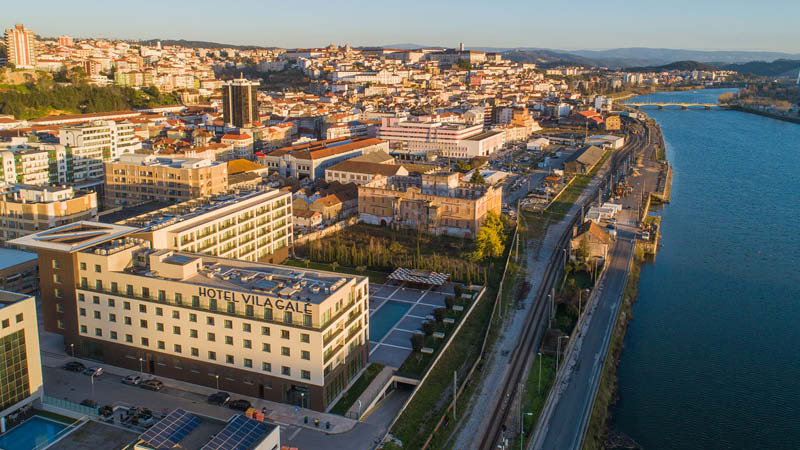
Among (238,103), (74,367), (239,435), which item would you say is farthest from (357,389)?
(238,103)

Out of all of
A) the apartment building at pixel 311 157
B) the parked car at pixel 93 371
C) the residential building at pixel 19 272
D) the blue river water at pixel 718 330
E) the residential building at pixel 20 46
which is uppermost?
the residential building at pixel 20 46

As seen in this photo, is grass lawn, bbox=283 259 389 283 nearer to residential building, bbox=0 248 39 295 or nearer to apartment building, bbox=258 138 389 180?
residential building, bbox=0 248 39 295

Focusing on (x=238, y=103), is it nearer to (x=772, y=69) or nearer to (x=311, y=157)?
(x=311, y=157)

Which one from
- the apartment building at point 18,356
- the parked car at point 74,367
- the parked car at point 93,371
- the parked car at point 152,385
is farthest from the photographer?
the parked car at point 74,367

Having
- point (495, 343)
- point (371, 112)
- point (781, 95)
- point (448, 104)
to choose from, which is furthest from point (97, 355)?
point (781, 95)

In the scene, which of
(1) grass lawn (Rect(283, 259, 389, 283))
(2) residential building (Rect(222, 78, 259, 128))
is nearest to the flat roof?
(1) grass lawn (Rect(283, 259, 389, 283))

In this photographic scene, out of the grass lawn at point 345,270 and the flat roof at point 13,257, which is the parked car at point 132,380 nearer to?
the flat roof at point 13,257

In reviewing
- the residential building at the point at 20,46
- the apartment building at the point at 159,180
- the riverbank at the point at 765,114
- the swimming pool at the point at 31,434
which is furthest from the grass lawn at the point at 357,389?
the riverbank at the point at 765,114
